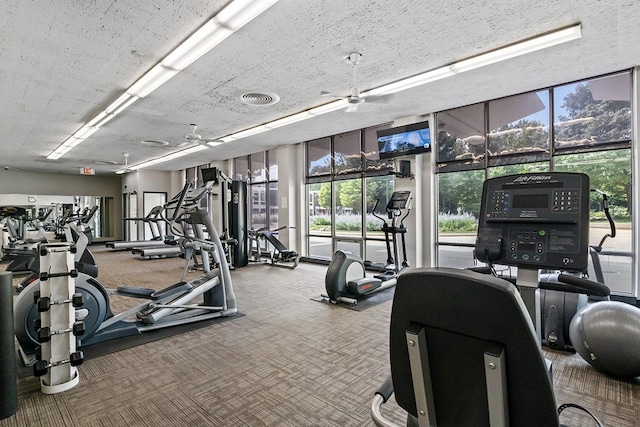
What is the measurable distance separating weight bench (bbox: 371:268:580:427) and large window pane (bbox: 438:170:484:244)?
5.22 m

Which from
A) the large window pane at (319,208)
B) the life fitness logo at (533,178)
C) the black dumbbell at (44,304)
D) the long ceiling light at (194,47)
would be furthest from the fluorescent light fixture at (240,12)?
the large window pane at (319,208)

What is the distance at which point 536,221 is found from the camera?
1.58 m

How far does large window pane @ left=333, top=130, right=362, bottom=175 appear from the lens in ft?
24.9

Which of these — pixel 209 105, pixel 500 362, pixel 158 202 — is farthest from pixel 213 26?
pixel 158 202

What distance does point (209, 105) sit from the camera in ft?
18.4

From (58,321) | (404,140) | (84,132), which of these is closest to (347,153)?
(404,140)

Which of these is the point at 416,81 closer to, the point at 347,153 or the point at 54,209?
the point at 347,153

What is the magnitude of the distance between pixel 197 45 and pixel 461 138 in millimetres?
4452

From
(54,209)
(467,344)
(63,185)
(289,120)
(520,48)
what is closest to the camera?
(467,344)

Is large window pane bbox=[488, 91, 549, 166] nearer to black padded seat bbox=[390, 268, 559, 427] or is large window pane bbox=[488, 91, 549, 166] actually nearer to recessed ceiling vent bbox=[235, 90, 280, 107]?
recessed ceiling vent bbox=[235, 90, 280, 107]

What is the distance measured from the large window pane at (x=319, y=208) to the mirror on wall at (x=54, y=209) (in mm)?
6416

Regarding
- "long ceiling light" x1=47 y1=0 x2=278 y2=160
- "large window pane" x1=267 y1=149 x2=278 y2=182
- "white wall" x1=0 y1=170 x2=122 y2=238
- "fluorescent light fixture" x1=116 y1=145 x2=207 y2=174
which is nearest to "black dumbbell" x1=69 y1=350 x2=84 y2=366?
"long ceiling light" x1=47 y1=0 x2=278 y2=160

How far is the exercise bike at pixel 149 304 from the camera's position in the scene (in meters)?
2.87

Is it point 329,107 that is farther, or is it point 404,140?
point 404,140
